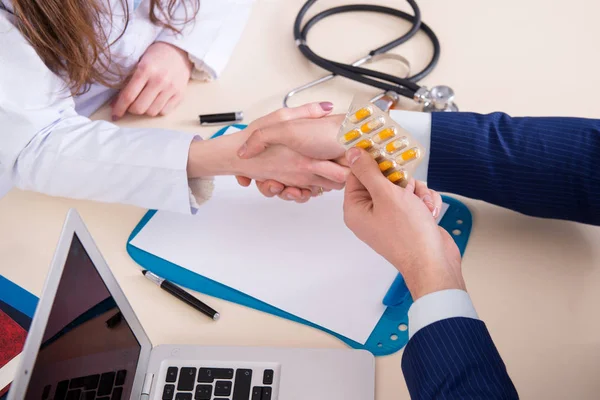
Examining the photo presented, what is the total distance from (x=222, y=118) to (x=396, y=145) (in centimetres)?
41

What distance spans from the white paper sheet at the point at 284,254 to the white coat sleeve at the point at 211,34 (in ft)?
0.84

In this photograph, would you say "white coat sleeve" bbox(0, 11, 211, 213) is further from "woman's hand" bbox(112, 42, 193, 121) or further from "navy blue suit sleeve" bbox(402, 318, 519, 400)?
"navy blue suit sleeve" bbox(402, 318, 519, 400)

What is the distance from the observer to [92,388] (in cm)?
61

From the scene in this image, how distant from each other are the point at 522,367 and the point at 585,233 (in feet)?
0.79

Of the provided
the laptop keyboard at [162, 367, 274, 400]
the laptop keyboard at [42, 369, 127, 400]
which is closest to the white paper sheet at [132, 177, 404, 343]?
the laptop keyboard at [162, 367, 274, 400]

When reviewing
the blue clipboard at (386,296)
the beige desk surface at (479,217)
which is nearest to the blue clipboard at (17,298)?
the beige desk surface at (479,217)

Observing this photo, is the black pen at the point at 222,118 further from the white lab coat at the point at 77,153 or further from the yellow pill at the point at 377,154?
the yellow pill at the point at 377,154

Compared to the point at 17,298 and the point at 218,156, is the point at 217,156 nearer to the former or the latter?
the point at 218,156

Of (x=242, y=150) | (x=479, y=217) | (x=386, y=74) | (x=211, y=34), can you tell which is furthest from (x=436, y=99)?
(x=211, y=34)

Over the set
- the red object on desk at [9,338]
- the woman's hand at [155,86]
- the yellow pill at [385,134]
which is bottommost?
the red object on desk at [9,338]

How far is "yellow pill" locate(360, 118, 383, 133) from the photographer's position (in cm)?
70

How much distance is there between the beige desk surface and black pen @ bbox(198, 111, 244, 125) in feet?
0.08

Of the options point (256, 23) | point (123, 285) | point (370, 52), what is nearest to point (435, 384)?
point (123, 285)

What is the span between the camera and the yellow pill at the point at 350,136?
2.38 feet
